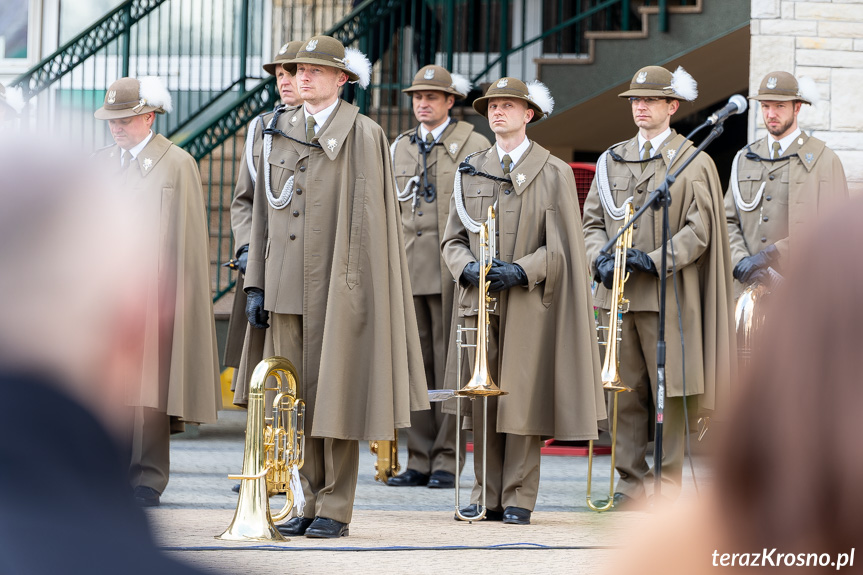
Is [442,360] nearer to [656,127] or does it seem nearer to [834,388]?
[656,127]

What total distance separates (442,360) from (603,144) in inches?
195

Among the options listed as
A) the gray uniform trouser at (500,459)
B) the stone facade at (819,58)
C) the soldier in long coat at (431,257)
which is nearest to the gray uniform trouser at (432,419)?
the soldier in long coat at (431,257)

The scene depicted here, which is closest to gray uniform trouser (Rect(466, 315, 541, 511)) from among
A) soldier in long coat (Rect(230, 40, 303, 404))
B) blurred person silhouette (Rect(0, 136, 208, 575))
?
soldier in long coat (Rect(230, 40, 303, 404))

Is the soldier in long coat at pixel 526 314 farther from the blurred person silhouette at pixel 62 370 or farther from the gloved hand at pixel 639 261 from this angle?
the blurred person silhouette at pixel 62 370

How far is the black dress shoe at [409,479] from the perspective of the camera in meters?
7.68

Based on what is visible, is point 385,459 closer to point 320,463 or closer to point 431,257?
point 431,257

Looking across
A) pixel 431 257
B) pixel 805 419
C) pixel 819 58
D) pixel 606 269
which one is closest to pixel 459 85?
pixel 431 257

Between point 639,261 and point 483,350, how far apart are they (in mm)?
1149

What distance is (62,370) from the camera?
1.19m

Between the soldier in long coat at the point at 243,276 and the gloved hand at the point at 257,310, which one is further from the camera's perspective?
the soldier in long coat at the point at 243,276

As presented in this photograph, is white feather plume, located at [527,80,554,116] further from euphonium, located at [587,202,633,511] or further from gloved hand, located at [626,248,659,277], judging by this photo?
gloved hand, located at [626,248,659,277]

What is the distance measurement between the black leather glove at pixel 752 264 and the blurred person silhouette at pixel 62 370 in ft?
20.4

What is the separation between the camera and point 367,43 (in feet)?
35.7

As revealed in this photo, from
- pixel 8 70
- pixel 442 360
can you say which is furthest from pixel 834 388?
pixel 8 70
